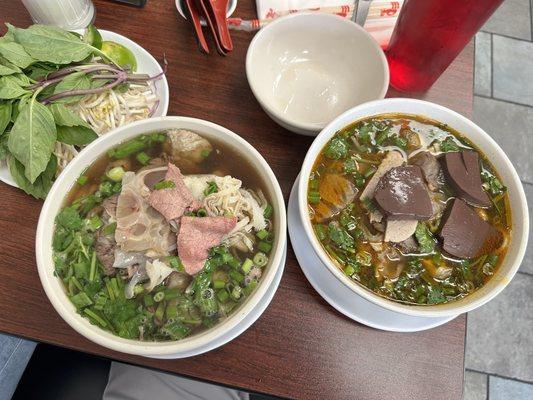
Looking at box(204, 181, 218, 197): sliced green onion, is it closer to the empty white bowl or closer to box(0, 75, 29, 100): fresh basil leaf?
the empty white bowl

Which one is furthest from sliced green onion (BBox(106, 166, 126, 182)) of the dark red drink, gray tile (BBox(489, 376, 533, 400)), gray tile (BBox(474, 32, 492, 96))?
gray tile (BBox(474, 32, 492, 96))

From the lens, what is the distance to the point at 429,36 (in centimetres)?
119

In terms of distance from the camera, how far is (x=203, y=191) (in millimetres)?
1047

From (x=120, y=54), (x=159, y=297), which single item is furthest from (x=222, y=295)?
(x=120, y=54)

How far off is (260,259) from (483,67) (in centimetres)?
243

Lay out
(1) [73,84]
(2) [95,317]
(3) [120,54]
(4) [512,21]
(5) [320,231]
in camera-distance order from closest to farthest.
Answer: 1. (2) [95,317]
2. (5) [320,231]
3. (1) [73,84]
4. (3) [120,54]
5. (4) [512,21]

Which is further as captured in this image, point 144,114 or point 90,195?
point 144,114

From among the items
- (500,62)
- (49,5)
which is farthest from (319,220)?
(500,62)

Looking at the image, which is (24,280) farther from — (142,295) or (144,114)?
(144,114)

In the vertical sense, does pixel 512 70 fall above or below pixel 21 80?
below

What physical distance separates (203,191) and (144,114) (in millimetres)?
412

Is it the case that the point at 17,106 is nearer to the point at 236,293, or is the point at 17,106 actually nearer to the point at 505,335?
the point at 236,293

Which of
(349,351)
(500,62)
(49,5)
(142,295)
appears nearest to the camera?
(142,295)

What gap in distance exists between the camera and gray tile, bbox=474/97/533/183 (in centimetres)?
252
